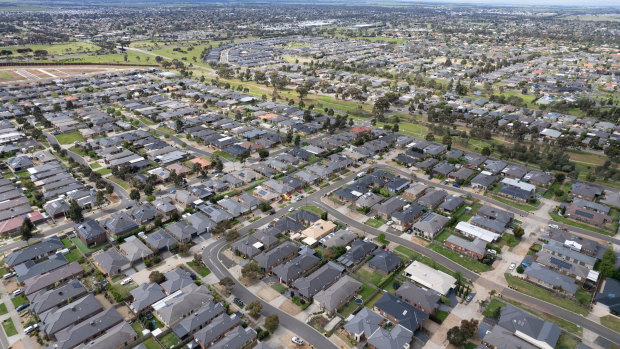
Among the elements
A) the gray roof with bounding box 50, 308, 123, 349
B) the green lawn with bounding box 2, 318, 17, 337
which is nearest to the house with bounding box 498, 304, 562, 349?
the gray roof with bounding box 50, 308, 123, 349

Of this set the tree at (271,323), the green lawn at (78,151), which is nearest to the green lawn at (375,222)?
the tree at (271,323)

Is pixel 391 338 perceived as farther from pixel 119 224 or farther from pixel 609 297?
pixel 119 224

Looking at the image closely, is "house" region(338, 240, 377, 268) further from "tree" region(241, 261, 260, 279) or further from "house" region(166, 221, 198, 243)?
"house" region(166, 221, 198, 243)

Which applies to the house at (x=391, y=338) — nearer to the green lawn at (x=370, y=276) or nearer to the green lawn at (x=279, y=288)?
the green lawn at (x=370, y=276)

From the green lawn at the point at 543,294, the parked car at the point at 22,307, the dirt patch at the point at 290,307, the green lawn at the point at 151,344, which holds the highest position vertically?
the green lawn at the point at 543,294

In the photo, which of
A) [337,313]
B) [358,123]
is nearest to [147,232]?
[337,313]
